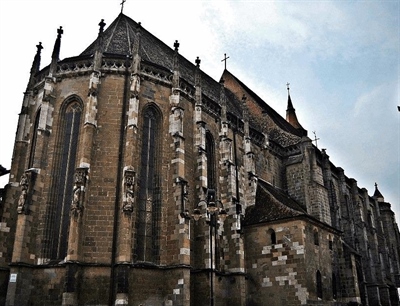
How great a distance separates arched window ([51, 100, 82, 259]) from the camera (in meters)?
20.4

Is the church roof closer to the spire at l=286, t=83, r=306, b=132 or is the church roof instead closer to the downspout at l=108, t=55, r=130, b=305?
the downspout at l=108, t=55, r=130, b=305

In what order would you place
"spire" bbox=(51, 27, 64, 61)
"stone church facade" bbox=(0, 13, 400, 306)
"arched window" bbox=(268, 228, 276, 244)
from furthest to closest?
"arched window" bbox=(268, 228, 276, 244) → "spire" bbox=(51, 27, 64, 61) → "stone church facade" bbox=(0, 13, 400, 306)

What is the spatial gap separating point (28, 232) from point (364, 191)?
128 ft

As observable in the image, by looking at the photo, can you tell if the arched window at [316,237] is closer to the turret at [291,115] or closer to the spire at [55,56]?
the spire at [55,56]

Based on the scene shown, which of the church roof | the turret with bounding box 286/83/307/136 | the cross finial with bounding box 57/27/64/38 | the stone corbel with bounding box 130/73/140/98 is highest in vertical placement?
the turret with bounding box 286/83/307/136

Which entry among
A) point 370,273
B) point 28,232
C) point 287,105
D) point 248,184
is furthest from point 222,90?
point 287,105

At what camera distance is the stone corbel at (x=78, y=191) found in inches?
770

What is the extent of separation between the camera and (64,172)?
2183 centimetres

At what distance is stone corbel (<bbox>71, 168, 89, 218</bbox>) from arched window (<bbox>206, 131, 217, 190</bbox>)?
892 centimetres

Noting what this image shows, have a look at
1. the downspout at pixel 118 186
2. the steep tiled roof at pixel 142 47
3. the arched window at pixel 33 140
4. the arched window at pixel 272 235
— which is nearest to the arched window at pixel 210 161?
the steep tiled roof at pixel 142 47

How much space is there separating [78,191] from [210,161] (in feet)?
33.5

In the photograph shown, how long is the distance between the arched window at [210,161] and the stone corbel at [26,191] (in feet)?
35.5

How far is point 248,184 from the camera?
29.3 meters

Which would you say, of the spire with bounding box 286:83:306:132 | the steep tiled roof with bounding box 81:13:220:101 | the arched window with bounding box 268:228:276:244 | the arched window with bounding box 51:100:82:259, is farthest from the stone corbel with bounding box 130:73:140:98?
the spire with bounding box 286:83:306:132
